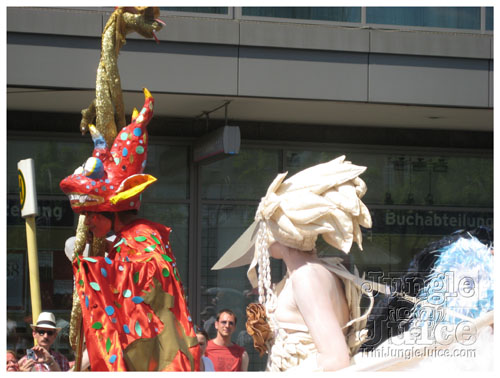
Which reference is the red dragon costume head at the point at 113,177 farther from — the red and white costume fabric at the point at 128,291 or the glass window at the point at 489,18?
the glass window at the point at 489,18

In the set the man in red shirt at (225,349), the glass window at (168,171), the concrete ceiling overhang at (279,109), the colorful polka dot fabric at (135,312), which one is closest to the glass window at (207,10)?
the concrete ceiling overhang at (279,109)

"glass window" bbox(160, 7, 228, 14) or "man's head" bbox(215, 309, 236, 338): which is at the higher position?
"glass window" bbox(160, 7, 228, 14)

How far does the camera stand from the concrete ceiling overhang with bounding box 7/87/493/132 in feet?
33.8

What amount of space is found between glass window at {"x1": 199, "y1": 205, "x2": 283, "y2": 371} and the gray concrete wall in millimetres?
2279

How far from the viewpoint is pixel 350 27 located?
10.5m

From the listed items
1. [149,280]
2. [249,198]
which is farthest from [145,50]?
[149,280]

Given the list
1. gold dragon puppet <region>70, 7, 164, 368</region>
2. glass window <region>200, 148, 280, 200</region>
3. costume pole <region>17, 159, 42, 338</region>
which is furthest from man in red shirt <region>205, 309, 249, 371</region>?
glass window <region>200, 148, 280, 200</region>

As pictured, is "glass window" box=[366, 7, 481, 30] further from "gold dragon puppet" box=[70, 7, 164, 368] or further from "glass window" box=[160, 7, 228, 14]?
"gold dragon puppet" box=[70, 7, 164, 368]

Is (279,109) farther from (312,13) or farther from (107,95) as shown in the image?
(107,95)

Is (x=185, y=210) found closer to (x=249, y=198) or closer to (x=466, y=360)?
(x=249, y=198)

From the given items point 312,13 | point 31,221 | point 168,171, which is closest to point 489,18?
point 312,13

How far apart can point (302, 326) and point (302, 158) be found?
804 centimetres

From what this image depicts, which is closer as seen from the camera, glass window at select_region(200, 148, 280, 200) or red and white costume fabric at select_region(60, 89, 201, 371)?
red and white costume fabric at select_region(60, 89, 201, 371)

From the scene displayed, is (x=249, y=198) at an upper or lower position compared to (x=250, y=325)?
upper
